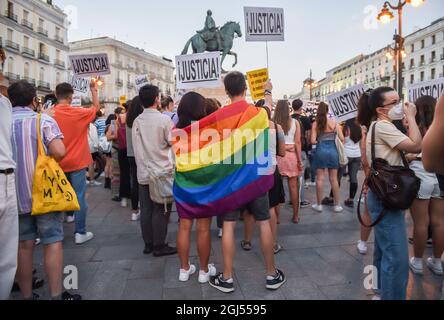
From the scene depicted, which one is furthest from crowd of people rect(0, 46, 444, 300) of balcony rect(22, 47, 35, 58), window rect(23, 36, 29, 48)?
window rect(23, 36, 29, 48)

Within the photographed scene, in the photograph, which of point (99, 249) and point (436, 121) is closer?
point (436, 121)

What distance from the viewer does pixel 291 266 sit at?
3.38 m

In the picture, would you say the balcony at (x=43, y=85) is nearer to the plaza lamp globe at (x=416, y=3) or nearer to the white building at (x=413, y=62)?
the white building at (x=413, y=62)

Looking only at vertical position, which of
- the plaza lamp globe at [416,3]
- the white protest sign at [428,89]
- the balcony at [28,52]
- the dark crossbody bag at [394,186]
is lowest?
the dark crossbody bag at [394,186]

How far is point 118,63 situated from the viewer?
57344 millimetres

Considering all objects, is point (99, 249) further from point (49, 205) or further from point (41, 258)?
point (49, 205)

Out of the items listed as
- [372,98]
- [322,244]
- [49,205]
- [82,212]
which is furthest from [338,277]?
[82,212]

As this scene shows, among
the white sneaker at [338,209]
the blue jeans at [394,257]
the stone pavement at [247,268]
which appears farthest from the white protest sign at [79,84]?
the blue jeans at [394,257]

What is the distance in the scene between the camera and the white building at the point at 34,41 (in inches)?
1449

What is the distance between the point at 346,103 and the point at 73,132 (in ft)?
12.6

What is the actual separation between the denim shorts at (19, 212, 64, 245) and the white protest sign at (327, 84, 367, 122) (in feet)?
13.0

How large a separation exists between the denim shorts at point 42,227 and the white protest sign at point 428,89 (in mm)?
4531

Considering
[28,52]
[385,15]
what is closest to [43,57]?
[28,52]
